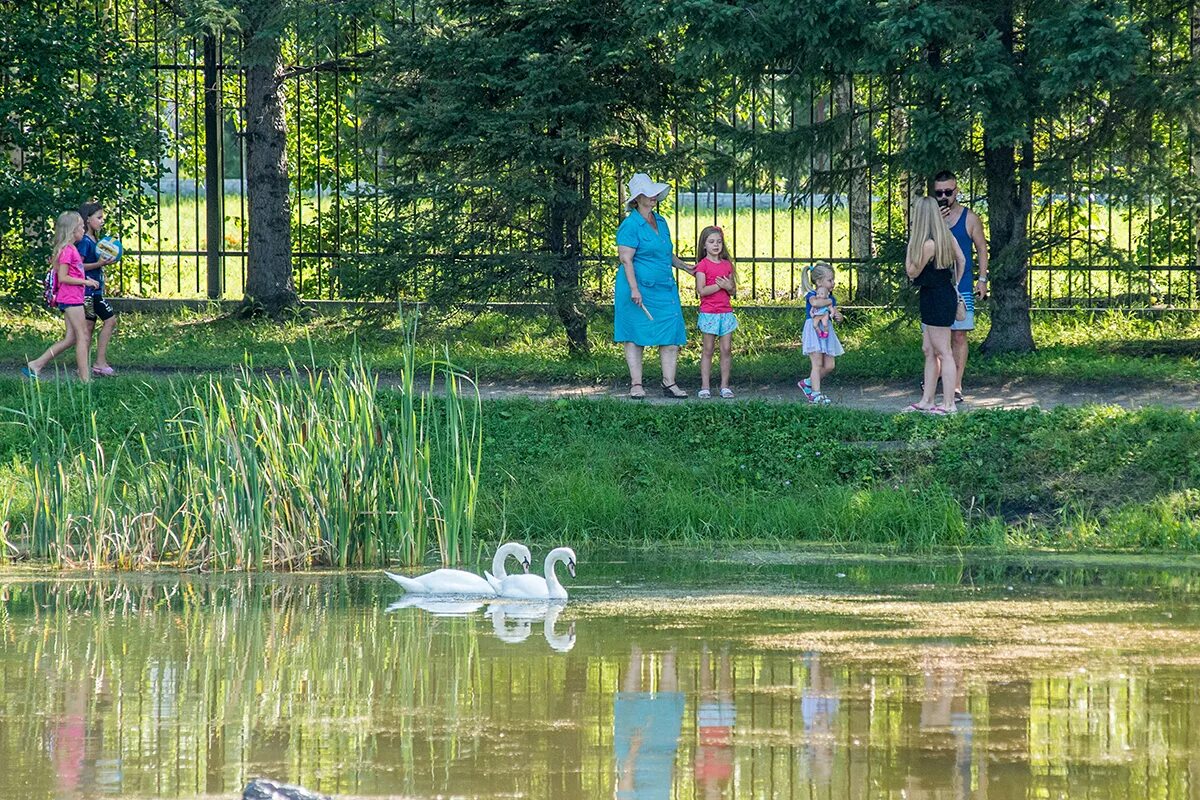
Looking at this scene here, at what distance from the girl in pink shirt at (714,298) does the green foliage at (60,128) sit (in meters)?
6.91

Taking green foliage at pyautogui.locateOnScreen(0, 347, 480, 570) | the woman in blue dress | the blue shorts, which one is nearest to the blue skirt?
the woman in blue dress

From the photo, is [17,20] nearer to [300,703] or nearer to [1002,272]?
[1002,272]

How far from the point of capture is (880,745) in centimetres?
659

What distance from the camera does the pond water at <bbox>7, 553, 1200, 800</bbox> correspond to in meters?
6.25

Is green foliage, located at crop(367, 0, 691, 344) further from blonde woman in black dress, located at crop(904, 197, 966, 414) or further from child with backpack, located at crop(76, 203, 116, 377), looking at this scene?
blonde woman in black dress, located at crop(904, 197, 966, 414)

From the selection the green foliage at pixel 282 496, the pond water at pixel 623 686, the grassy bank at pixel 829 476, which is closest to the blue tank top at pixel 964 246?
the grassy bank at pixel 829 476

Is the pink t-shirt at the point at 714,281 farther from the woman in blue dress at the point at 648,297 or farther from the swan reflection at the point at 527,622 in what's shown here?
the swan reflection at the point at 527,622

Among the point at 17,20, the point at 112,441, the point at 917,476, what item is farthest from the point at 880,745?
the point at 17,20

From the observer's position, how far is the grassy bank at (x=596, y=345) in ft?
49.2

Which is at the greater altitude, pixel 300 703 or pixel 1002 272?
pixel 1002 272

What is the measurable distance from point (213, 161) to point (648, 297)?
297 inches

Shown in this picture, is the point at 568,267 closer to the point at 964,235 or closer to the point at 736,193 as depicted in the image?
the point at 736,193

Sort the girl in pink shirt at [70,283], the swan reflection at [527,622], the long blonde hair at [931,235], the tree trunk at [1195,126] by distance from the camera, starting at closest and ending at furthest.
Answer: the swan reflection at [527,622]
the long blonde hair at [931,235]
the tree trunk at [1195,126]
the girl in pink shirt at [70,283]

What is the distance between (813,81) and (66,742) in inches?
383
